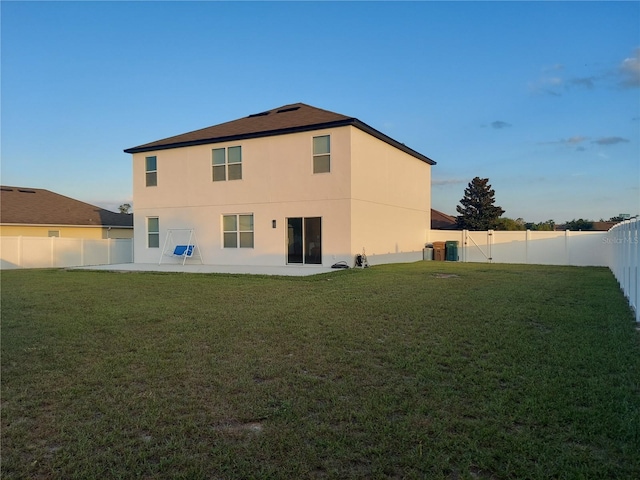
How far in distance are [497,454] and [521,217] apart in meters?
47.4

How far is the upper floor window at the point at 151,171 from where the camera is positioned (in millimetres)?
19609

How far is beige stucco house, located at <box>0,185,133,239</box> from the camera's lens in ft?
79.9

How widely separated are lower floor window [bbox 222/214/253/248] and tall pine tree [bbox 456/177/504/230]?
29.7 meters

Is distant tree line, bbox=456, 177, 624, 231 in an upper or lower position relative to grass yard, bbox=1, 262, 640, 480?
upper

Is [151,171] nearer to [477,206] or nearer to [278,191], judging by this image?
[278,191]

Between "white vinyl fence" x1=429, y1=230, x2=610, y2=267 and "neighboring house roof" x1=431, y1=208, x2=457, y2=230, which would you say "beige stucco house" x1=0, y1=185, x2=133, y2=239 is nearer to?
"white vinyl fence" x1=429, y1=230, x2=610, y2=267

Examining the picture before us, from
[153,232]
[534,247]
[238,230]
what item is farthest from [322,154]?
[534,247]

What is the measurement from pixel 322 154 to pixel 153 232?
9.37 metres

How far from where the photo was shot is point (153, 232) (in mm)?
20000

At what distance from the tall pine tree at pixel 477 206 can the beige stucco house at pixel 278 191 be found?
2374 cm

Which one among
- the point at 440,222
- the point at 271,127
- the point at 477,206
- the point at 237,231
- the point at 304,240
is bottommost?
the point at 304,240

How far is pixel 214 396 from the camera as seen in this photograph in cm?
366

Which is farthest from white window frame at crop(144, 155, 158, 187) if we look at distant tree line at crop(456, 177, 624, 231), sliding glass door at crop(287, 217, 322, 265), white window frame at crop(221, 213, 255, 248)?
distant tree line at crop(456, 177, 624, 231)

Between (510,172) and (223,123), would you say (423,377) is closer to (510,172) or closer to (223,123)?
(223,123)
